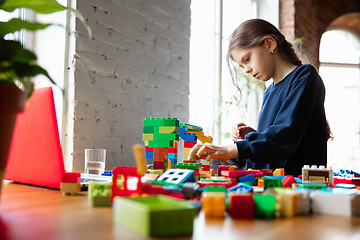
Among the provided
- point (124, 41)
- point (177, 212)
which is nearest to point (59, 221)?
point (177, 212)

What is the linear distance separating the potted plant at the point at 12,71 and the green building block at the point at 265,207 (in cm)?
34

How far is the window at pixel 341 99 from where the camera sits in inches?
177

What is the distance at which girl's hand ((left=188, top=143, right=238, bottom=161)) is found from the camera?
0.96 meters

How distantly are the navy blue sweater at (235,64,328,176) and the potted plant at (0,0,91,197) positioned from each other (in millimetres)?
727

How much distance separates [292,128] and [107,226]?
0.87 metres

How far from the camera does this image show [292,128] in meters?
1.12

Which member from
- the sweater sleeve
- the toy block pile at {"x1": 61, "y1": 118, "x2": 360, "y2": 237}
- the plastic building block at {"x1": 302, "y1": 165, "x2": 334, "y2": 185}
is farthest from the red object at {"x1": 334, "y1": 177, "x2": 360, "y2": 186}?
A: the sweater sleeve

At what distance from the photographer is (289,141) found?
3.63 ft

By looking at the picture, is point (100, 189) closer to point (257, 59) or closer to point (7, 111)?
point (7, 111)

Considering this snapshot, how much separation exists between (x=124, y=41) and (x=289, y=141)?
101 centimetres

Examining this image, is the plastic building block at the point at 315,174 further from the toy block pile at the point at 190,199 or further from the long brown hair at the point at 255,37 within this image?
the long brown hair at the point at 255,37

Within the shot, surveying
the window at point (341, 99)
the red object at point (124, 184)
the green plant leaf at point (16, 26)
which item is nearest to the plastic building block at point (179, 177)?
the red object at point (124, 184)

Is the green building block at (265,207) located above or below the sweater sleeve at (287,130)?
below

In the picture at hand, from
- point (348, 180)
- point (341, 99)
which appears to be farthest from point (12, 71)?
point (341, 99)
